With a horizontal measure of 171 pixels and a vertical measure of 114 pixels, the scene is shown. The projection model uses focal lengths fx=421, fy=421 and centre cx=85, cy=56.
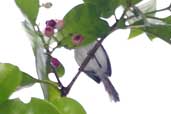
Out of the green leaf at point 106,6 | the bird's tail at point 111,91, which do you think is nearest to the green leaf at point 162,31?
the green leaf at point 106,6

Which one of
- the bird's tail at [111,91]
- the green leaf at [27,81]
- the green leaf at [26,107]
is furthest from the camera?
the bird's tail at [111,91]

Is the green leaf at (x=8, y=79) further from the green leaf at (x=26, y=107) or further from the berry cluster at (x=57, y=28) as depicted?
the berry cluster at (x=57, y=28)

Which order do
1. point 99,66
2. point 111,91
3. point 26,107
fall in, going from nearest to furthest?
point 26,107 → point 111,91 → point 99,66

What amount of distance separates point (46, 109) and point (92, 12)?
0.63ft

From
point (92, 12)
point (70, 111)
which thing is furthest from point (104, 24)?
point (70, 111)

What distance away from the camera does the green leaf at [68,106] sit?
0.44 m

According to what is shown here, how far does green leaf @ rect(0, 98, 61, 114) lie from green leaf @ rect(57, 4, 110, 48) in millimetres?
154

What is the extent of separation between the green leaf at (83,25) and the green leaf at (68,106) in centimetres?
12

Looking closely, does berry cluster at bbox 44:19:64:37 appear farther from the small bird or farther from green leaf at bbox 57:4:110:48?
the small bird

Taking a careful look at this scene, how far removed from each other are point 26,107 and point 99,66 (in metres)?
0.38

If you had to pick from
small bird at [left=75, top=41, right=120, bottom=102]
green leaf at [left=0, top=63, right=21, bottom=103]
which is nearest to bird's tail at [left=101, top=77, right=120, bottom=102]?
small bird at [left=75, top=41, right=120, bottom=102]

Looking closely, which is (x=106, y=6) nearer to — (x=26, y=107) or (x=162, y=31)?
(x=162, y=31)

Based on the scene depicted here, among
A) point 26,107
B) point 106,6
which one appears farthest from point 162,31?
point 26,107

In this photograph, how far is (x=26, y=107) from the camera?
1.34 ft
